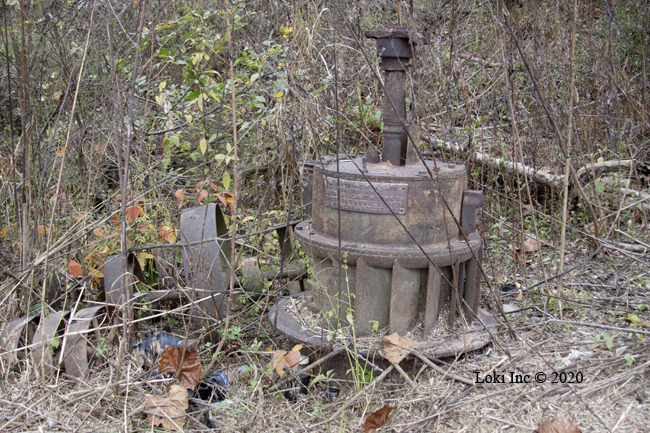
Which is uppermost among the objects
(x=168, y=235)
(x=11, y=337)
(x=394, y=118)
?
(x=394, y=118)

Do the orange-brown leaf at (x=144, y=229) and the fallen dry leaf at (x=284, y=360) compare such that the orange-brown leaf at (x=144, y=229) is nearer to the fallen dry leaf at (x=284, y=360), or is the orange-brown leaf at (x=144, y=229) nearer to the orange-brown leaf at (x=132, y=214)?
the orange-brown leaf at (x=132, y=214)

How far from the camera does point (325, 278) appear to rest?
2.65m

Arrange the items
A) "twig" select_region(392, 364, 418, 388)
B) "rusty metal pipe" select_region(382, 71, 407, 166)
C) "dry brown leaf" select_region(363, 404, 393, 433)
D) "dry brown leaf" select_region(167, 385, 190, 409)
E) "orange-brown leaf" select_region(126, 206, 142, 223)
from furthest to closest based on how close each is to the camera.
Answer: "orange-brown leaf" select_region(126, 206, 142, 223) < "rusty metal pipe" select_region(382, 71, 407, 166) < "twig" select_region(392, 364, 418, 388) < "dry brown leaf" select_region(167, 385, 190, 409) < "dry brown leaf" select_region(363, 404, 393, 433)

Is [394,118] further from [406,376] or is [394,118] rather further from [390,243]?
[406,376]

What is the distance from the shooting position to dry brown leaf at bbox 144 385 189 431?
7.01 ft

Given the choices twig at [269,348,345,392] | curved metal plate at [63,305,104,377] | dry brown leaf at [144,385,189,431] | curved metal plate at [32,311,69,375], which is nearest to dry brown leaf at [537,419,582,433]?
twig at [269,348,345,392]

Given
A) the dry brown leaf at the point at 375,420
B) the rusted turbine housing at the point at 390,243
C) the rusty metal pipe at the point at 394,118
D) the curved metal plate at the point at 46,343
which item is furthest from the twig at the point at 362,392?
the curved metal plate at the point at 46,343

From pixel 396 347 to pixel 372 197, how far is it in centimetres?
70

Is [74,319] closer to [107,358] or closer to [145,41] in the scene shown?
[107,358]

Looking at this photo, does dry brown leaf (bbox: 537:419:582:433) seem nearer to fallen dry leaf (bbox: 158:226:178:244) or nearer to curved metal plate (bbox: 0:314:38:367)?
fallen dry leaf (bbox: 158:226:178:244)

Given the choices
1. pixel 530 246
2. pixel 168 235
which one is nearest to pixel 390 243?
pixel 168 235

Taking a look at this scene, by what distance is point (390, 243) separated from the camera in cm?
242

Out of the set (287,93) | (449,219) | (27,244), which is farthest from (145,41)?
(449,219)

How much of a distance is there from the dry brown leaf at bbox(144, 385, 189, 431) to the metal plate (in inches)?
43.7
